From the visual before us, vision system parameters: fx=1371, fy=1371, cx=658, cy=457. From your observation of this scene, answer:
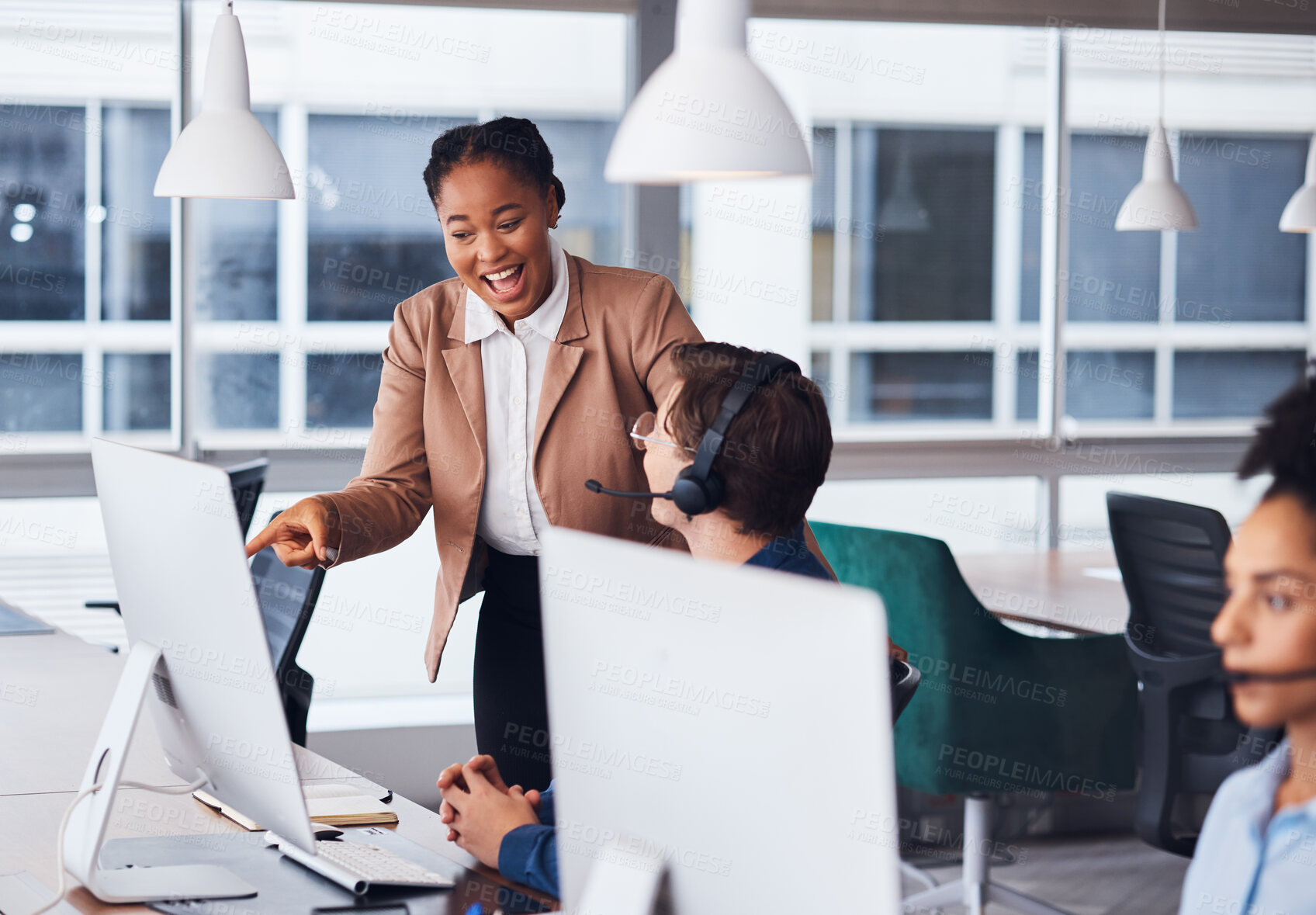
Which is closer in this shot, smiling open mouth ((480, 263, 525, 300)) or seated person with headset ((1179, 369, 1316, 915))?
seated person with headset ((1179, 369, 1316, 915))

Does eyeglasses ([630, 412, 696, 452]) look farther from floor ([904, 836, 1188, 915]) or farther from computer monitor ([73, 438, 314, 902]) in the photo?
floor ([904, 836, 1188, 915])

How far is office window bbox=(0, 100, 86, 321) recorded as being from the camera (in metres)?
3.89

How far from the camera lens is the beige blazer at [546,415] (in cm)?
208

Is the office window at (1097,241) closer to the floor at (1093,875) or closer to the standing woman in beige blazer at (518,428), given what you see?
the floor at (1093,875)

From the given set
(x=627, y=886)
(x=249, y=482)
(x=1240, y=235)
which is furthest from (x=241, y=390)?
(x=1240, y=235)

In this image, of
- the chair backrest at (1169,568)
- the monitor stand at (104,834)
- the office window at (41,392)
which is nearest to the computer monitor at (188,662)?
the monitor stand at (104,834)

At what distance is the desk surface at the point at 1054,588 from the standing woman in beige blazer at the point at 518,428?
4.53ft

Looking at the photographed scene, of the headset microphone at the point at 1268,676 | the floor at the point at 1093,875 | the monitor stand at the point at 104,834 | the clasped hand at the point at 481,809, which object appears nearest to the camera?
the headset microphone at the point at 1268,676

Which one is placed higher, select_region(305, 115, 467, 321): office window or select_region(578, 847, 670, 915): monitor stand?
select_region(305, 115, 467, 321): office window

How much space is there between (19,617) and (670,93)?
7.12 feet

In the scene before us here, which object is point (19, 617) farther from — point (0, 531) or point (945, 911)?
point (945, 911)

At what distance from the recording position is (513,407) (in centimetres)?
213

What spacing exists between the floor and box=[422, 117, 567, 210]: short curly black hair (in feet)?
6.59

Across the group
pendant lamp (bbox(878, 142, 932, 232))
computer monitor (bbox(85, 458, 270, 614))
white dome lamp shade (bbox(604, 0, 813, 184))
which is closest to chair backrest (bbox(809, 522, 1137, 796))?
computer monitor (bbox(85, 458, 270, 614))
